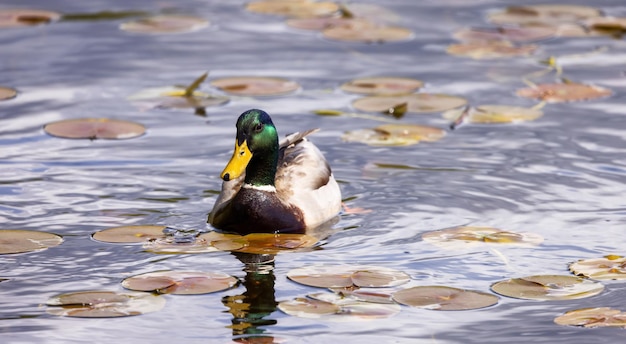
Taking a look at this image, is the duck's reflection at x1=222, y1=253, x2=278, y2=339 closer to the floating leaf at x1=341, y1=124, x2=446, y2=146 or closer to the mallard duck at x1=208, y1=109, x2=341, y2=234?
the mallard duck at x1=208, y1=109, x2=341, y2=234

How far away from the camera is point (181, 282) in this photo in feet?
23.2

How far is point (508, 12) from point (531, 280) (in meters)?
7.28

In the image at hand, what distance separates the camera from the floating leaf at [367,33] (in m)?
12.9

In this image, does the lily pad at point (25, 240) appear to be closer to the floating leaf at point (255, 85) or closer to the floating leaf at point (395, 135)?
the floating leaf at point (395, 135)

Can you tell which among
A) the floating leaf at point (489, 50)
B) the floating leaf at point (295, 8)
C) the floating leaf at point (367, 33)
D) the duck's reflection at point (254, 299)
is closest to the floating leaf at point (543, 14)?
the floating leaf at point (489, 50)

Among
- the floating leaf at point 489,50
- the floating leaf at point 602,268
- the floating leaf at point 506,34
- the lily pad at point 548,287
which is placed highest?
the floating leaf at point 506,34

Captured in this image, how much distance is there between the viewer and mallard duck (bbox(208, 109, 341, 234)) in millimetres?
8258

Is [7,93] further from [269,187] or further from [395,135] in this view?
[269,187]

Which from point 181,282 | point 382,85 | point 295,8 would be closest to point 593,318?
point 181,282

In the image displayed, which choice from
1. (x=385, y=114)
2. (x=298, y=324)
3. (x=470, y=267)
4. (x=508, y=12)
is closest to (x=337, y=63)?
(x=385, y=114)

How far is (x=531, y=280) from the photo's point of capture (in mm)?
7168

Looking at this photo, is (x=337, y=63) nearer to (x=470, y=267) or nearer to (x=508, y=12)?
(x=508, y=12)

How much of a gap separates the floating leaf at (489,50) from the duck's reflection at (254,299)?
5.20 meters

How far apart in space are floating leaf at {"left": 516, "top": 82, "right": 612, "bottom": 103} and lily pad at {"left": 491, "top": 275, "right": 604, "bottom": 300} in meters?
4.13
